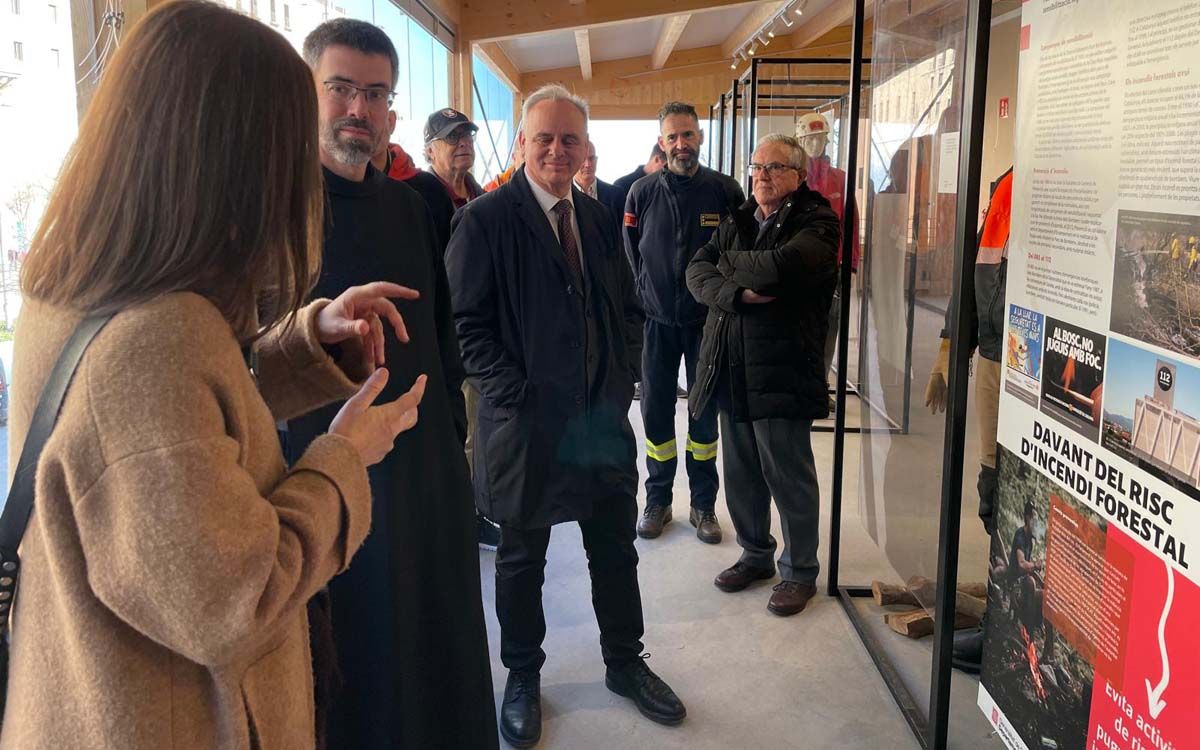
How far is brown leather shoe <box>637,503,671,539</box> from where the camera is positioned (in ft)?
12.2

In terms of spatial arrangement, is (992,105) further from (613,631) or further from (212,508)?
(212,508)

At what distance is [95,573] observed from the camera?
80 cm

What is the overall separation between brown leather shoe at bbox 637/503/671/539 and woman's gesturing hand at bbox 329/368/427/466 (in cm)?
264

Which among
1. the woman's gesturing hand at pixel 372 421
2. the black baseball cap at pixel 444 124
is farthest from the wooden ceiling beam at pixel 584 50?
the woman's gesturing hand at pixel 372 421

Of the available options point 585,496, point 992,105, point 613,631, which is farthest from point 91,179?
point 992,105

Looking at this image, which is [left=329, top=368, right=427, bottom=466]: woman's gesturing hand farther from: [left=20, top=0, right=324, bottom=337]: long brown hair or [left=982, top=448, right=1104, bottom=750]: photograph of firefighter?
[left=982, top=448, right=1104, bottom=750]: photograph of firefighter

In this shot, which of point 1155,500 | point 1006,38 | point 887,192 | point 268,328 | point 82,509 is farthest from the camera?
point 887,192

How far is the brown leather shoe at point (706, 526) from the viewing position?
11.9 ft

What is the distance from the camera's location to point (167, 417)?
798 mm

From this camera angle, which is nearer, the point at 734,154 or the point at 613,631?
the point at 613,631

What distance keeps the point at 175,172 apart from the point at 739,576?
8.77ft

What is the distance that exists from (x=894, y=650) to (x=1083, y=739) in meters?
1.30

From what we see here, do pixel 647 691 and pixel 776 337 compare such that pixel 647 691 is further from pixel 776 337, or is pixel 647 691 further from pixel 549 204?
pixel 549 204

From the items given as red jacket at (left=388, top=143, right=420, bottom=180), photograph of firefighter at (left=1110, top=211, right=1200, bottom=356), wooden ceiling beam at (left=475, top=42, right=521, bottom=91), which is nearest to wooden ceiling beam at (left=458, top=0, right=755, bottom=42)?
wooden ceiling beam at (left=475, top=42, right=521, bottom=91)
